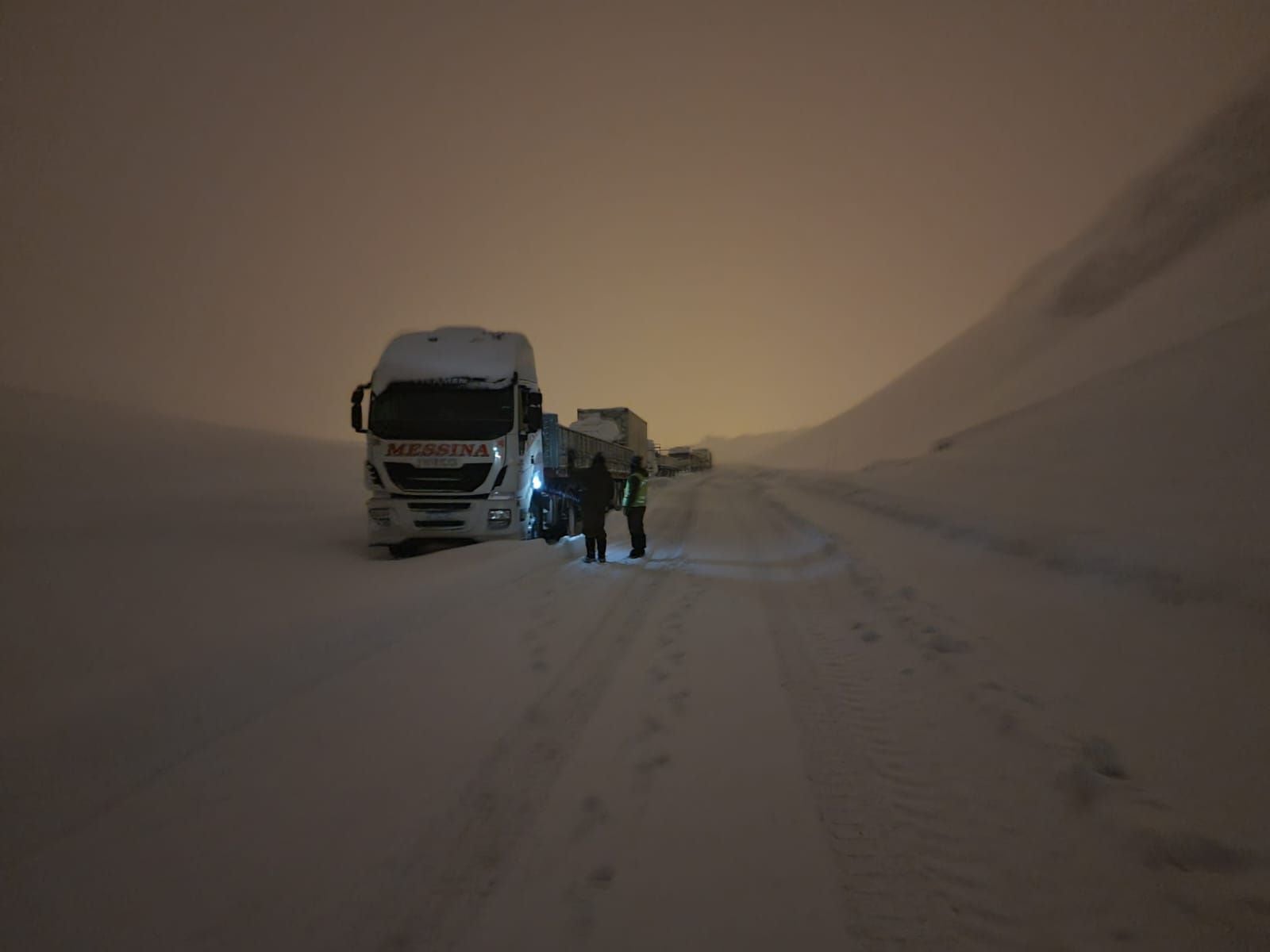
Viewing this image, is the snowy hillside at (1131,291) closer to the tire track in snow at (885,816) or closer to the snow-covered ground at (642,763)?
the snow-covered ground at (642,763)

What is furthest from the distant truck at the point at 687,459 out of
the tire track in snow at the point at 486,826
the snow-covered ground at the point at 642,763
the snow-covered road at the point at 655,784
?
the tire track in snow at the point at 486,826

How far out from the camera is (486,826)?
2645 millimetres

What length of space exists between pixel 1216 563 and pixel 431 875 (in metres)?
6.86

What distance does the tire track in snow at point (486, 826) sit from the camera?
2086 mm

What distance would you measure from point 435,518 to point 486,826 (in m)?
7.51

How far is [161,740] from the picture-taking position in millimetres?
3459

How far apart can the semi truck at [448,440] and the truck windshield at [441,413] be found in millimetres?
14

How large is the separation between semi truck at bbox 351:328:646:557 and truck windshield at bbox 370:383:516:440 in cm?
1

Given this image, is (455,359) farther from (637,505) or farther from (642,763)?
(642,763)

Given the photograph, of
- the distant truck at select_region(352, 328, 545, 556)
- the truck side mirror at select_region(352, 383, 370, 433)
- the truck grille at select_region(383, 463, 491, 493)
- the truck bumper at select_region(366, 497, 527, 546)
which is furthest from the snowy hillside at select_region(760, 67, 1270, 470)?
the truck side mirror at select_region(352, 383, 370, 433)

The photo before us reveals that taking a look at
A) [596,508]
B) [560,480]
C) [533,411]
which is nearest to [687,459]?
[560,480]

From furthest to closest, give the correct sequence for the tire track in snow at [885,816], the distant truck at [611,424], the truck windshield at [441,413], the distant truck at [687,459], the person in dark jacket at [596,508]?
1. the distant truck at [687,459]
2. the distant truck at [611,424]
3. the truck windshield at [441,413]
4. the person in dark jacket at [596,508]
5. the tire track in snow at [885,816]

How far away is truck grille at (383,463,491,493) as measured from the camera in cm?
952

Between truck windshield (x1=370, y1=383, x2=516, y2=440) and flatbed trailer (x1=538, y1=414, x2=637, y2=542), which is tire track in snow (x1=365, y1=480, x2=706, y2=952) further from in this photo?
flatbed trailer (x1=538, y1=414, x2=637, y2=542)
